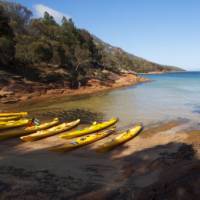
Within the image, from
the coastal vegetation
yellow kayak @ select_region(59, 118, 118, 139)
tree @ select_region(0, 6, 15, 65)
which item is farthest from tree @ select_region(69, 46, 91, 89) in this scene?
yellow kayak @ select_region(59, 118, 118, 139)

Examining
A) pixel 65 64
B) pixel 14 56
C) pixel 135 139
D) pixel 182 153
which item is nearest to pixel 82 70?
pixel 65 64

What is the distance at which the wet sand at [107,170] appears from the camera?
7.96 m

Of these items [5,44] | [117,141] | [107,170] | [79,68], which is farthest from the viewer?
[79,68]

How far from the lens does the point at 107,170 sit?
10992 millimetres

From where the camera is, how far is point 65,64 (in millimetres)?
48594

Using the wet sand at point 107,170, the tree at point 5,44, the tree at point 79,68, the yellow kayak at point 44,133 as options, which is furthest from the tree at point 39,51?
the wet sand at point 107,170

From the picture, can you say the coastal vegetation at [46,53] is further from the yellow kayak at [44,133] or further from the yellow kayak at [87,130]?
the yellow kayak at [87,130]

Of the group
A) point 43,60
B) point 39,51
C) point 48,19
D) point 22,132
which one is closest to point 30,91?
point 39,51

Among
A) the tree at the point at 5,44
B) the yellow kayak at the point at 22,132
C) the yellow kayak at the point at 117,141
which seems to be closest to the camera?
the yellow kayak at the point at 117,141

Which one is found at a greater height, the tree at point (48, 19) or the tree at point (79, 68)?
the tree at point (48, 19)

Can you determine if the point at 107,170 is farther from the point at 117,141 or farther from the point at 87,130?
the point at 87,130

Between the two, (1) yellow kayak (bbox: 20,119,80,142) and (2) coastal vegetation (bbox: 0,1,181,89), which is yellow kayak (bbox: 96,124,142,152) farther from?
(2) coastal vegetation (bbox: 0,1,181,89)

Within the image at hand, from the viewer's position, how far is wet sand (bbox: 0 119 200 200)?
7965mm

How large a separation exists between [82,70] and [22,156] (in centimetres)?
3880
